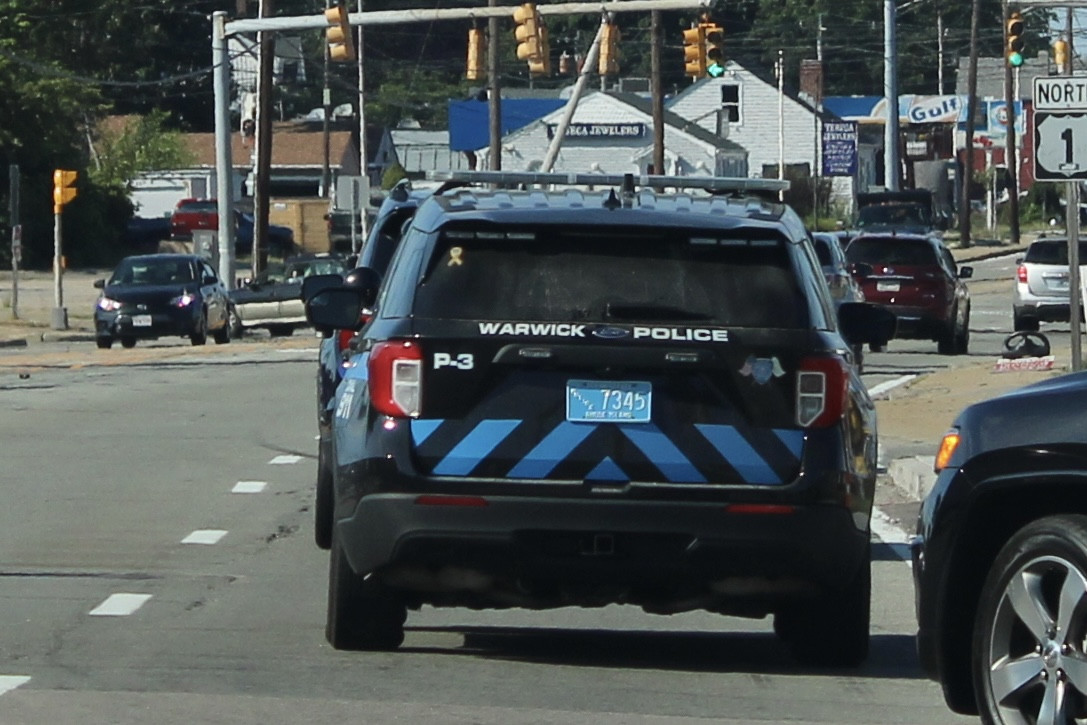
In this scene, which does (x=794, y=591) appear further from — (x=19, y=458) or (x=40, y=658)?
(x=19, y=458)

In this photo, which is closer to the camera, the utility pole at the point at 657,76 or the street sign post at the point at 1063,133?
the street sign post at the point at 1063,133

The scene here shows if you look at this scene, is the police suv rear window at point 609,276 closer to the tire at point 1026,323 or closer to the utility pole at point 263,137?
the tire at point 1026,323

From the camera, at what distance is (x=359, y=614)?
8.45 meters

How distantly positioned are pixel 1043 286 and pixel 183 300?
14.1 metres

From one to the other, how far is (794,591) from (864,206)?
5402cm

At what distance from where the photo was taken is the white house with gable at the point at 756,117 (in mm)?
96562

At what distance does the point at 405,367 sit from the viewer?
7.76m

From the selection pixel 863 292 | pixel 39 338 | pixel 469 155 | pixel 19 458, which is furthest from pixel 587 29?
pixel 19 458

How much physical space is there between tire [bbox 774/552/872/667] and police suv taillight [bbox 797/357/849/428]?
0.70 metres

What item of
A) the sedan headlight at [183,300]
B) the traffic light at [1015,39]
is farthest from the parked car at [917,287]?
the sedan headlight at [183,300]

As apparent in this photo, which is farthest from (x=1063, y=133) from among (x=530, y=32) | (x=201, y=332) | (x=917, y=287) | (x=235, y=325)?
(x=235, y=325)

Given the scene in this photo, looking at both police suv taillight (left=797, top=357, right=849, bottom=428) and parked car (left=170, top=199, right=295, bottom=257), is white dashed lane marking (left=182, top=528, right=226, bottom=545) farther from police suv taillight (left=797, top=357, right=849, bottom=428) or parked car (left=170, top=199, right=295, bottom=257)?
parked car (left=170, top=199, right=295, bottom=257)

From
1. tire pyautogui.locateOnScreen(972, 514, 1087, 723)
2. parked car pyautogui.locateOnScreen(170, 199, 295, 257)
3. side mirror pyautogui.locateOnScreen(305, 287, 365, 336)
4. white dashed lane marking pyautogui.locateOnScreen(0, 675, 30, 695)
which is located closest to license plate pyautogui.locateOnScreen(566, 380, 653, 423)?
tire pyautogui.locateOnScreen(972, 514, 1087, 723)

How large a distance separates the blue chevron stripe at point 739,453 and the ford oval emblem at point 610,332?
423 millimetres
